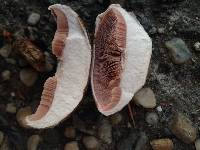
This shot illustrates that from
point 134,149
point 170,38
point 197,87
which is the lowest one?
point 134,149

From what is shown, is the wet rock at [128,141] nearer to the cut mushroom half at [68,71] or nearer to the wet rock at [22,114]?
the cut mushroom half at [68,71]

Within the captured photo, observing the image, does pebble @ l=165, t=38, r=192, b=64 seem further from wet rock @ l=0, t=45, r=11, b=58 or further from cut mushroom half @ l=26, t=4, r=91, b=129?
wet rock @ l=0, t=45, r=11, b=58

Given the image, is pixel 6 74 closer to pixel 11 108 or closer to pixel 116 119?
pixel 11 108

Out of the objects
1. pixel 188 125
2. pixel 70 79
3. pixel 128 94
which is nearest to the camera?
pixel 128 94

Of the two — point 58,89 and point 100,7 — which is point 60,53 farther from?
point 100,7

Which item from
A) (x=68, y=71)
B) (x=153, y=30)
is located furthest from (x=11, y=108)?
(x=153, y=30)

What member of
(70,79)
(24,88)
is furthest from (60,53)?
(24,88)
